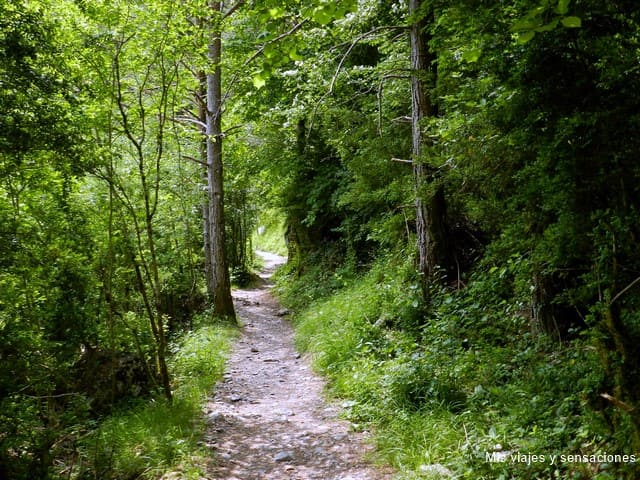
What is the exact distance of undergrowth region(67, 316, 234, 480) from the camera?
4.43 m

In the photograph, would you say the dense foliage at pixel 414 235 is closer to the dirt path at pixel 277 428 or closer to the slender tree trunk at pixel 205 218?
the dirt path at pixel 277 428

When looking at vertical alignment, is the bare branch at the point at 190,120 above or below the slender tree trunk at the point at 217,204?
above

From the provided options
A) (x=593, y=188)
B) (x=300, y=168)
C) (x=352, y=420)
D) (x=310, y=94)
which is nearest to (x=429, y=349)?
(x=352, y=420)

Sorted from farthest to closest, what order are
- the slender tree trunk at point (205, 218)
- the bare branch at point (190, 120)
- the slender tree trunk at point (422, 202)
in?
the slender tree trunk at point (205, 218), the bare branch at point (190, 120), the slender tree trunk at point (422, 202)

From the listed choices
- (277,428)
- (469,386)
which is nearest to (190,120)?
(277,428)

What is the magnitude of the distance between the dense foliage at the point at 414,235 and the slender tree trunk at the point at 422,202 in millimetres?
41

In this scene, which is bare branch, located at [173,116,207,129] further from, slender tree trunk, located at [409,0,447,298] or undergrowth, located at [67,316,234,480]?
undergrowth, located at [67,316,234,480]

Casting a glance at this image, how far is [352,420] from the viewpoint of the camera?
550cm

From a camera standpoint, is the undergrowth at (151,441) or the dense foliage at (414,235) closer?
the dense foliage at (414,235)

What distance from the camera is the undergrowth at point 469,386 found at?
131 inches

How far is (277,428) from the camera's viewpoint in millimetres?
5648

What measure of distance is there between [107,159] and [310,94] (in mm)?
5309

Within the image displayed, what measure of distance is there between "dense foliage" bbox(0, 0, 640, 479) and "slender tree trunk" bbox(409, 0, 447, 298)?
0.04m

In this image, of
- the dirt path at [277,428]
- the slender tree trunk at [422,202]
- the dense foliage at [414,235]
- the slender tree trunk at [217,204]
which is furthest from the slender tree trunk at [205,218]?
the slender tree trunk at [422,202]
